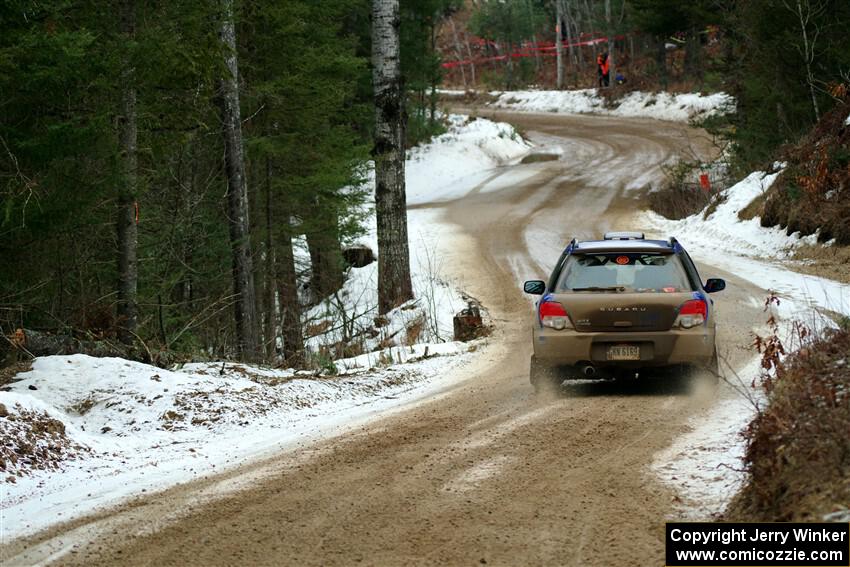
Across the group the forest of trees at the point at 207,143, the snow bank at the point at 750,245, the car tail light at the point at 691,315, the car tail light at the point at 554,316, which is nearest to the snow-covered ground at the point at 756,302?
the snow bank at the point at 750,245

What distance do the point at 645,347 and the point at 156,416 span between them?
4.72 m

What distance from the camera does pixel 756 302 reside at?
1712 centimetres

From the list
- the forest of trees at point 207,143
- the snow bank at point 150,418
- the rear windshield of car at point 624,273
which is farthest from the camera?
the forest of trees at point 207,143

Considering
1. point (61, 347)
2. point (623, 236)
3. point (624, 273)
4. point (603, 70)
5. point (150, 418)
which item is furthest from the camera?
point (603, 70)

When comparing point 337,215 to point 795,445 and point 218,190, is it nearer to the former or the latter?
point 218,190

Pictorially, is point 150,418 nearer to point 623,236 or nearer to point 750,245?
point 623,236

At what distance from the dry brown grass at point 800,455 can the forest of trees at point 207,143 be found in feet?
23.0

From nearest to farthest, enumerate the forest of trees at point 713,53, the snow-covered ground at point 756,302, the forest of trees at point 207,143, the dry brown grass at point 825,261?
the snow-covered ground at point 756,302, the forest of trees at point 207,143, the dry brown grass at point 825,261, the forest of trees at point 713,53

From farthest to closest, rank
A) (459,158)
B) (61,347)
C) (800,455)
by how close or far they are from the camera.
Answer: (459,158) → (61,347) → (800,455)

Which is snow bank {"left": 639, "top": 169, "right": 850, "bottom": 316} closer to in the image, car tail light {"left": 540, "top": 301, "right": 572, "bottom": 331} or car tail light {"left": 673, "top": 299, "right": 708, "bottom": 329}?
car tail light {"left": 673, "top": 299, "right": 708, "bottom": 329}

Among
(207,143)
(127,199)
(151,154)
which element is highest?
(207,143)

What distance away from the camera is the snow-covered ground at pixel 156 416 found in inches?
291

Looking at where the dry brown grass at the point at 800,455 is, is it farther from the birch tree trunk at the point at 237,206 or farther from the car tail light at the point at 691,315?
the birch tree trunk at the point at 237,206

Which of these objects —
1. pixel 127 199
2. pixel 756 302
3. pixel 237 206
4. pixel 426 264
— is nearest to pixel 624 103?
pixel 426 264
